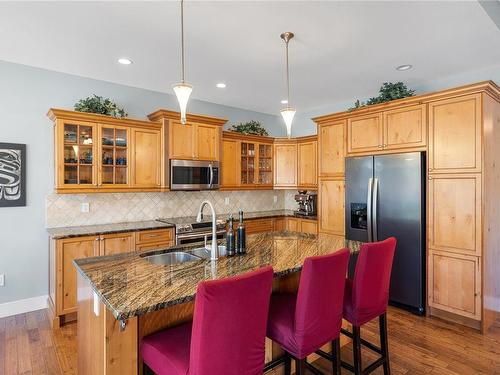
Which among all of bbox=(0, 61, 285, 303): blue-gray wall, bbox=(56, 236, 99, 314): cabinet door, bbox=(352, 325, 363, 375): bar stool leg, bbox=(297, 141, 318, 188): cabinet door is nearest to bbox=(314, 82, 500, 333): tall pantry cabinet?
bbox=(297, 141, 318, 188): cabinet door

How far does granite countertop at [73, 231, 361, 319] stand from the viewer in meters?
1.43

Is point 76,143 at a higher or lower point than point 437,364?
higher

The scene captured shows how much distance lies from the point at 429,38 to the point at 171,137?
10.2 ft

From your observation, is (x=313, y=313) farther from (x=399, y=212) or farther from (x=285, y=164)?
(x=285, y=164)

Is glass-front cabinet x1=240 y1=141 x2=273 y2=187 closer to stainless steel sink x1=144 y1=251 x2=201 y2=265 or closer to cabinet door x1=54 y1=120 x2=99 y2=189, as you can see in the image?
cabinet door x1=54 y1=120 x2=99 y2=189

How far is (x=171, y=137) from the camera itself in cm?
418

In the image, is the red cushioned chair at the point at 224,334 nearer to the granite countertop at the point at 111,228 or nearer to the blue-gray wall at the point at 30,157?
the granite countertop at the point at 111,228

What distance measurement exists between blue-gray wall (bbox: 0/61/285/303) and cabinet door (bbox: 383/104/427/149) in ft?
12.4

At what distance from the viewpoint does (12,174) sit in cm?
346

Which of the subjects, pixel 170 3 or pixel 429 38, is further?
pixel 429 38

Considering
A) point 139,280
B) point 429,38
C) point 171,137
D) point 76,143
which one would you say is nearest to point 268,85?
point 171,137

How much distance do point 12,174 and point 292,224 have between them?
3878mm

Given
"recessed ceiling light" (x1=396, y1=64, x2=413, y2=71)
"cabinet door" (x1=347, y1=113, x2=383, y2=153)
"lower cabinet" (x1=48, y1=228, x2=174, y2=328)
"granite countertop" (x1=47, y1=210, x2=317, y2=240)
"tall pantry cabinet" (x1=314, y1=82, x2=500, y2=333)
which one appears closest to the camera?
"tall pantry cabinet" (x1=314, y1=82, x2=500, y2=333)

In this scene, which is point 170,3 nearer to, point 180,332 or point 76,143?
point 76,143
